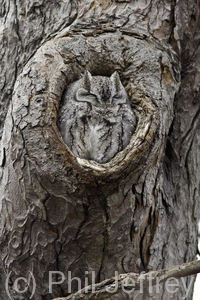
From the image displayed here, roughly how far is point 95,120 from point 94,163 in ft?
1.39

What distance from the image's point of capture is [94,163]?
2.20 metres

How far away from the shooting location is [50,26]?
270 centimetres

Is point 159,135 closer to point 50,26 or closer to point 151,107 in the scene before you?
point 151,107

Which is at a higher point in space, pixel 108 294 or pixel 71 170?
pixel 71 170

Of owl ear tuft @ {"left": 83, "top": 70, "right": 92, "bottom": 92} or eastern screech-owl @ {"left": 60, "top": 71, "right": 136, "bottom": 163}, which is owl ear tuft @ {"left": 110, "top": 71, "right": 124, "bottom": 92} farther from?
owl ear tuft @ {"left": 83, "top": 70, "right": 92, "bottom": 92}

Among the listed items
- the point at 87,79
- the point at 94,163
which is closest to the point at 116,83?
the point at 87,79

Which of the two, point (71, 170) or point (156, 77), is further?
point (156, 77)

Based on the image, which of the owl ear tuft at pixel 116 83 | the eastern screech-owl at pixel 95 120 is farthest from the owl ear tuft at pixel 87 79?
the owl ear tuft at pixel 116 83

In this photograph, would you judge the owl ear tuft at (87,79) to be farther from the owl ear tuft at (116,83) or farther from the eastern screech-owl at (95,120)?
the owl ear tuft at (116,83)

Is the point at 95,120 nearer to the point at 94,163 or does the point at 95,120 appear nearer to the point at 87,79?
the point at 87,79

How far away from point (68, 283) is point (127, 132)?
2.31ft

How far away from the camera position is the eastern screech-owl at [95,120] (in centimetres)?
242

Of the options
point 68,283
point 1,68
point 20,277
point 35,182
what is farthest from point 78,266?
point 1,68

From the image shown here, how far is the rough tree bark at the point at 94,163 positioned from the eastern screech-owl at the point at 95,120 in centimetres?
6
